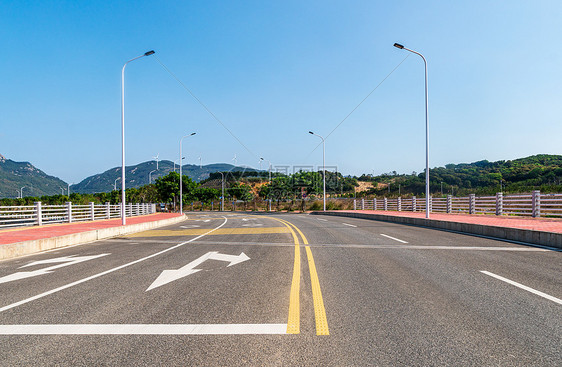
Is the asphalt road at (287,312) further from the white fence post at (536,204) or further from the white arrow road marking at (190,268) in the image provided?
the white fence post at (536,204)

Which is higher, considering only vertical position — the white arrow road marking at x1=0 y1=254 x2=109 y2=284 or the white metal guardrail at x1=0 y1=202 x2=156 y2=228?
the white metal guardrail at x1=0 y1=202 x2=156 y2=228

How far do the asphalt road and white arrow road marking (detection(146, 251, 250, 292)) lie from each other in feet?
0.15

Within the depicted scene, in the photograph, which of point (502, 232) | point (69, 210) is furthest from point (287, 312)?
point (69, 210)

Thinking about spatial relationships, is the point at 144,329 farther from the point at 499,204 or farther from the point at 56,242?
the point at 499,204

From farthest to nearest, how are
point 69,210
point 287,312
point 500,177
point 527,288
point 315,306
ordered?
point 500,177
point 69,210
point 527,288
point 315,306
point 287,312

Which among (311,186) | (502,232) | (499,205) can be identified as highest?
(311,186)

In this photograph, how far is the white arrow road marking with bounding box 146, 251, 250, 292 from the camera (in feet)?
19.2

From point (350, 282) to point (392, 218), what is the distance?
1854 cm

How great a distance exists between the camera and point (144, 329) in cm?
361

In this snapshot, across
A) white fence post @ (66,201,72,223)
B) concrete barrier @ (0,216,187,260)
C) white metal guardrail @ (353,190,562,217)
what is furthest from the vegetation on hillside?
concrete barrier @ (0,216,187,260)

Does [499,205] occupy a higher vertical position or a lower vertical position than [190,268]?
higher

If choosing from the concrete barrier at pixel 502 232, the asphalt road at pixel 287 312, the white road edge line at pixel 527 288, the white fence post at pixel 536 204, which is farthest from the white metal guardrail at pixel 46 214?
the white fence post at pixel 536 204

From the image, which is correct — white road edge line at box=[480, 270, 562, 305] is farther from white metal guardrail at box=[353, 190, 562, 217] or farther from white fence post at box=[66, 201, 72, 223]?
white fence post at box=[66, 201, 72, 223]

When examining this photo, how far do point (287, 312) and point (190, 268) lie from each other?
348 cm
